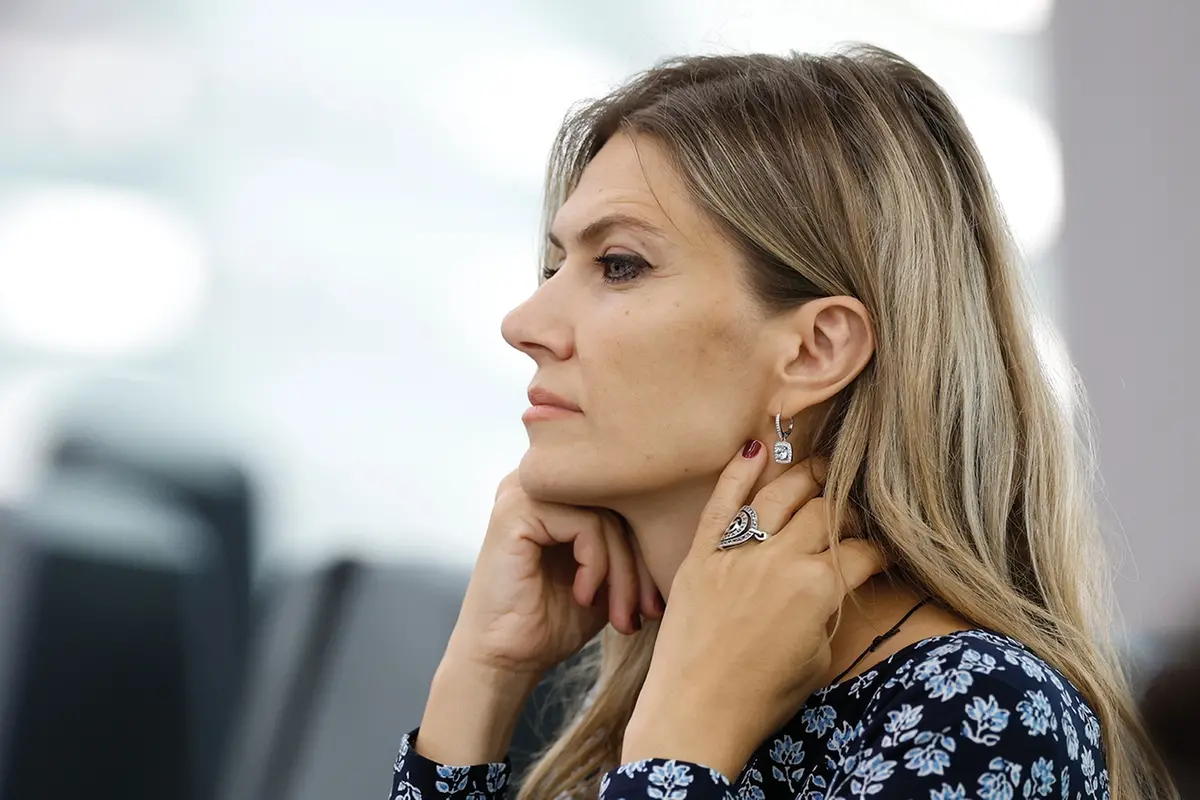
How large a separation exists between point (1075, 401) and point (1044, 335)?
0.10 metres

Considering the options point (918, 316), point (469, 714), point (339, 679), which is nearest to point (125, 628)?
point (339, 679)

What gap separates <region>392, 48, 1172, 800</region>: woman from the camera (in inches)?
45.0

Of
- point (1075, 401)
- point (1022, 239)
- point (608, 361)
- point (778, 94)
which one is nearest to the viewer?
point (608, 361)

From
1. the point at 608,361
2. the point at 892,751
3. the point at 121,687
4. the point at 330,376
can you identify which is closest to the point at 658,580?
the point at 608,361

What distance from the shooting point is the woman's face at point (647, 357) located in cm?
130

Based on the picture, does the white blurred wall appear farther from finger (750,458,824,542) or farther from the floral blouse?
the floral blouse

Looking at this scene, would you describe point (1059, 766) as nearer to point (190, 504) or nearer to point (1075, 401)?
point (1075, 401)

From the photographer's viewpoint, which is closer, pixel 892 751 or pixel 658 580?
pixel 892 751

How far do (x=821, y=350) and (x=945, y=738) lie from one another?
0.47m

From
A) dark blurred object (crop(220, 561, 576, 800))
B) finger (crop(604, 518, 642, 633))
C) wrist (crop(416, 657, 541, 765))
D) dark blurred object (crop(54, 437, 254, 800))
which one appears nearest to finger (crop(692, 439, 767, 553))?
finger (crop(604, 518, 642, 633))

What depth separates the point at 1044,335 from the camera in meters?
1.68

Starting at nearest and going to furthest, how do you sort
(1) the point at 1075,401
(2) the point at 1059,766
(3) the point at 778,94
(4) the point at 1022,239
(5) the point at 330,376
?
(2) the point at 1059,766, (3) the point at 778,94, (1) the point at 1075,401, (4) the point at 1022,239, (5) the point at 330,376

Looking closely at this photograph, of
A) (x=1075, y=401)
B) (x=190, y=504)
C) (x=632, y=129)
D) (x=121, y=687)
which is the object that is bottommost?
(x=121, y=687)

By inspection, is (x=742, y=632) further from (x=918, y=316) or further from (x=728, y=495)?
(x=918, y=316)
